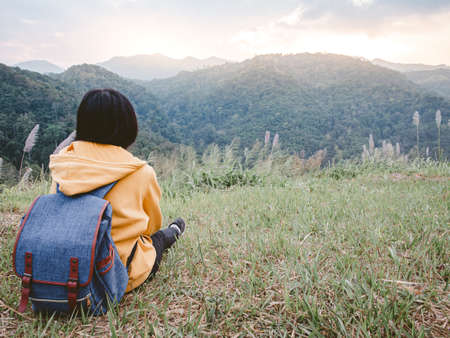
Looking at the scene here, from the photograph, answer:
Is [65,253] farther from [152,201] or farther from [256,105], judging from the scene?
[256,105]

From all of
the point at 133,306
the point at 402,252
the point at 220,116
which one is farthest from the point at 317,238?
the point at 220,116

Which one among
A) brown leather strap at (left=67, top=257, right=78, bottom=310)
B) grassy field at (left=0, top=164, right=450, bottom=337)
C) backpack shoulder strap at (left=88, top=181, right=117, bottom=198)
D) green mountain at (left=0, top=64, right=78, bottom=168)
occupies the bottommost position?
grassy field at (left=0, top=164, right=450, bottom=337)

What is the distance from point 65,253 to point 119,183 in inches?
15.7

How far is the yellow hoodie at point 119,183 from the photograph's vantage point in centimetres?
118

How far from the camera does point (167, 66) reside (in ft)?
454

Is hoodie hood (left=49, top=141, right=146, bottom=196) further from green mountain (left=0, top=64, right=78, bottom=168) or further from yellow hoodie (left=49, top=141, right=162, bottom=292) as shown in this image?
green mountain (left=0, top=64, right=78, bottom=168)

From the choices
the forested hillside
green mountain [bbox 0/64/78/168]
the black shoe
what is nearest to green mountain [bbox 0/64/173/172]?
green mountain [bbox 0/64/78/168]

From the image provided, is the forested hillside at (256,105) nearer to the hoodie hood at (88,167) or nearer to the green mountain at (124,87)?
the green mountain at (124,87)

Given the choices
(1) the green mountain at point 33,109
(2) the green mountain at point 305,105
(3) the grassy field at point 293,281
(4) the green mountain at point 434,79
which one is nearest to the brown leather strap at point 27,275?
(3) the grassy field at point 293,281

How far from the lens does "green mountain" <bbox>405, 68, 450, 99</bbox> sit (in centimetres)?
6853

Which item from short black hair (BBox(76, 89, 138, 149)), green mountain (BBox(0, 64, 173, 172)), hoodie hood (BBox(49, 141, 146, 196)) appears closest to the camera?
hoodie hood (BBox(49, 141, 146, 196))

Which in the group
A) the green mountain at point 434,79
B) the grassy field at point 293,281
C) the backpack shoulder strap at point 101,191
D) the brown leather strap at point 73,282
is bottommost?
the grassy field at point 293,281

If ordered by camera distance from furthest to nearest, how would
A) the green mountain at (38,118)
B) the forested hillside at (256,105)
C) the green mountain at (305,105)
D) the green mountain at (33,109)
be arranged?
1. the green mountain at (305,105)
2. the forested hillside at (256,105)
3. the green mountain at (33,109)
4. the green mountain at (38,118)

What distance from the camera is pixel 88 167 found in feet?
3.94
